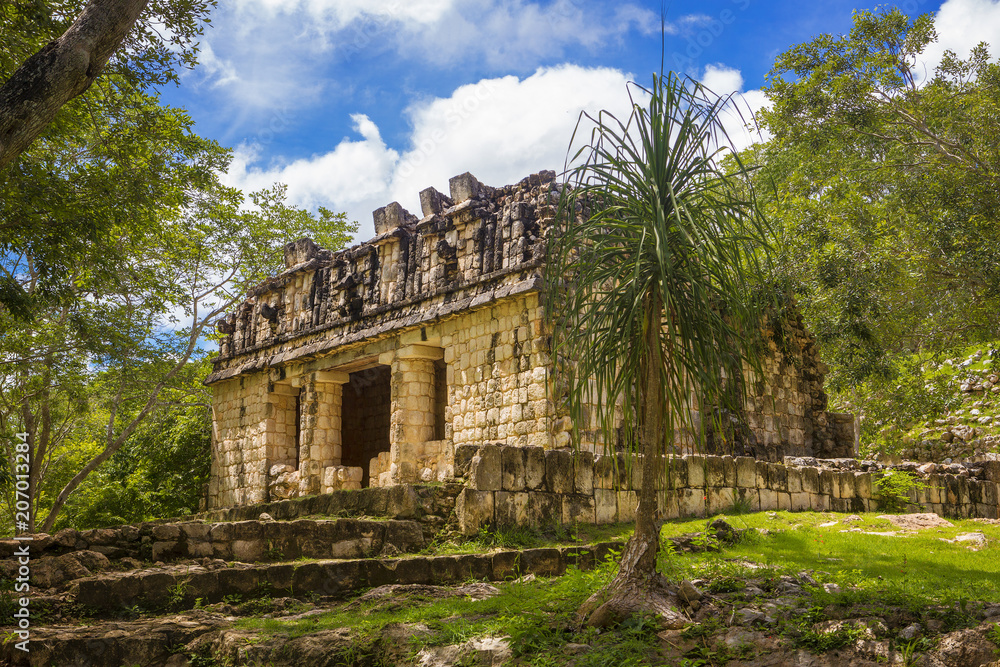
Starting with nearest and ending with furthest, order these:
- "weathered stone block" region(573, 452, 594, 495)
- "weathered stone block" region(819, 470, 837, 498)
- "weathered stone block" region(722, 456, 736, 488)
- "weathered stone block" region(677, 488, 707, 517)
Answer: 1. "weathered stone block" region(573, 452, 594, 495)
2. "weathered stone block" region(677, 488, 707, 517)
3. "weathered stone block" region(722, 456, 736, 488)
4. "weathered stone block" region(819, 470, 837, 498)

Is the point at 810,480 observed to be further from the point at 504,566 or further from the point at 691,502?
the point at 504,566

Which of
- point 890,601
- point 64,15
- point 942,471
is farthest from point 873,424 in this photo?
point 64,15

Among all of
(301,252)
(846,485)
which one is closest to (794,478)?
(846,485)

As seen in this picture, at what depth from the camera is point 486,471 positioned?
7.86 m

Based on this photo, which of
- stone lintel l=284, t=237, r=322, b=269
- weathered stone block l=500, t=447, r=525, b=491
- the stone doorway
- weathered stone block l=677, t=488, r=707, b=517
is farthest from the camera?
the stone doorway

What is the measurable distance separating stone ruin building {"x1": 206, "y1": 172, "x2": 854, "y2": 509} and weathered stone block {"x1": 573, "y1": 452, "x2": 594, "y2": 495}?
126 cm

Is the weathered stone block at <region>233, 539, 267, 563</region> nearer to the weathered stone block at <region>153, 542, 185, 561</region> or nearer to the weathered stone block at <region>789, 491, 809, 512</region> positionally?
the weathered stone block at <region>153, 542, 185, 561</region>

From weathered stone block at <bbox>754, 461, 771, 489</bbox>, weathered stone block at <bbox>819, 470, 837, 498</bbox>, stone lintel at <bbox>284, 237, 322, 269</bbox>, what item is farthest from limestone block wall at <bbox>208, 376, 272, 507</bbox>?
weathered stone block at <bbox>819, 470, 837, 498</bbox>

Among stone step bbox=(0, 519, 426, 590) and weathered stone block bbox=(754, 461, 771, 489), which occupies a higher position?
weathered stone block bbox=(754, 461, 771, 489)

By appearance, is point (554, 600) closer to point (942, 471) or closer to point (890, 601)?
point (890, 601)

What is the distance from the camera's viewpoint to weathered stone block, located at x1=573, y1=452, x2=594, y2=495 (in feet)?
28.0

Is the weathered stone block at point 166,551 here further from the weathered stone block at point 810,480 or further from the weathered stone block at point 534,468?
the weathered stone block at point 810,480

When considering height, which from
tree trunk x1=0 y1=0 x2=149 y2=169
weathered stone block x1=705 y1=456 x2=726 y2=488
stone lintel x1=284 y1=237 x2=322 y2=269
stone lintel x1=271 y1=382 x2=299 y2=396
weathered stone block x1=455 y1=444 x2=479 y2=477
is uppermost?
stone lintel x1=284 y1=237 x2=322 y2=269

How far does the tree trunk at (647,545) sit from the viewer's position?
187 inches
